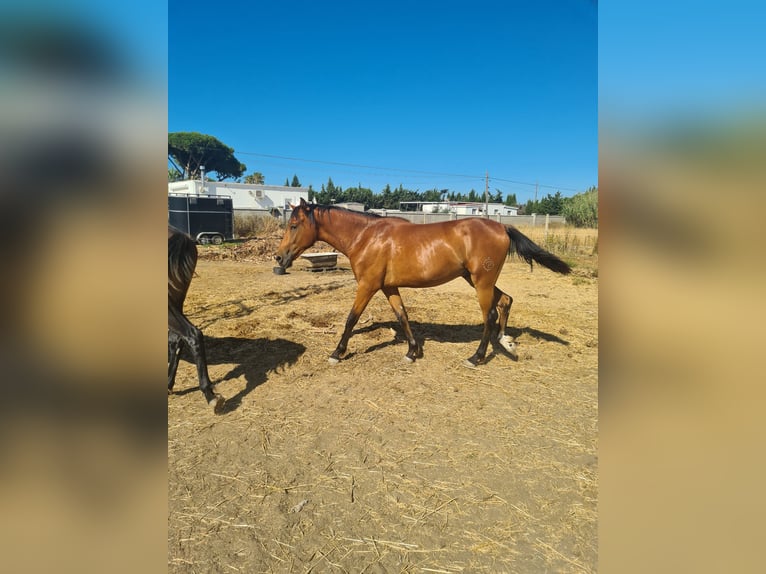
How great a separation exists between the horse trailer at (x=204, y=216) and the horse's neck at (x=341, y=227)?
46.2ft

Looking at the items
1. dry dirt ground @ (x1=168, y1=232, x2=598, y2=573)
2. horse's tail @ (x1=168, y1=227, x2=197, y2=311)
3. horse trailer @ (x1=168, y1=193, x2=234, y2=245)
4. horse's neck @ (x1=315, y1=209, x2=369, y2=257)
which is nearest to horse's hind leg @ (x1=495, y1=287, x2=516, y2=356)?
dry dirt ground @ (x1=168, y1=232, x2=598, y2=573)

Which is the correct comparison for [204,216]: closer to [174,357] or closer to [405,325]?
[174,357]

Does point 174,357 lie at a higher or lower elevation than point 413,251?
lower

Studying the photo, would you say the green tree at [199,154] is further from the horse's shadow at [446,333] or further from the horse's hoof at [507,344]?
the horse's hoof at [507,344]

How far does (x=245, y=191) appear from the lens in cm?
3425

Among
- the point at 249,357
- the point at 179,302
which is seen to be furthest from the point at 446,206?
the point at 179,302

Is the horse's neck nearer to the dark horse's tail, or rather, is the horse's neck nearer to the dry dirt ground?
the dry dirt ground

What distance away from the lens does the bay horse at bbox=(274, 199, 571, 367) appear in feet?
15.8

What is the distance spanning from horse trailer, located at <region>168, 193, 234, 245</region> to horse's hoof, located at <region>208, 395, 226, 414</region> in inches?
609

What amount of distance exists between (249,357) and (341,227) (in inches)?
78.8
